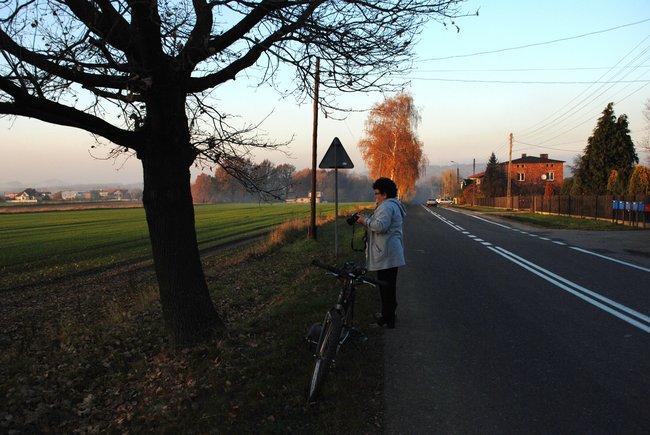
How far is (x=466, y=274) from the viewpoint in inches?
386

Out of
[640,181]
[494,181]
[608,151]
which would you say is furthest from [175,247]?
[494,181]

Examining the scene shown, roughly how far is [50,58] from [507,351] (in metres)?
5.44

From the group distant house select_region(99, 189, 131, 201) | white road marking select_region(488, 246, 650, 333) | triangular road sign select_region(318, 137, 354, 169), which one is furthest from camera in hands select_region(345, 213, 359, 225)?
distant house select_region(99, 189, 131, 201)

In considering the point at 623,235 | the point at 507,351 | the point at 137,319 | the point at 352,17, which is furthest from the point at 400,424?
the point at 623,235

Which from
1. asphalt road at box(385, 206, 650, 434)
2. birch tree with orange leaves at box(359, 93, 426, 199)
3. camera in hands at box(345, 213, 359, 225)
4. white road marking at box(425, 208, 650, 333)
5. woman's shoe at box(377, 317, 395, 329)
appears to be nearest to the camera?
asphalt road at box(385, 206, 650, 434)

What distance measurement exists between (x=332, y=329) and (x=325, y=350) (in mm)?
180

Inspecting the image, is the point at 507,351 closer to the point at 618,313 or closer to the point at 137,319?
the point at 618,313

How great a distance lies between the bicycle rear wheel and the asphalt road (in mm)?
578

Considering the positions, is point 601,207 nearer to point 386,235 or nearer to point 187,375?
point 386,235

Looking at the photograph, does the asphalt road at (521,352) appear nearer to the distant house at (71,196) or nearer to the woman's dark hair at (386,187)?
the woman's dark hair at (386,187)

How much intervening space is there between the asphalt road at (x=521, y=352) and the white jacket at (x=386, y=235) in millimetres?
914

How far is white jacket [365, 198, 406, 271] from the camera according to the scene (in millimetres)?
5242

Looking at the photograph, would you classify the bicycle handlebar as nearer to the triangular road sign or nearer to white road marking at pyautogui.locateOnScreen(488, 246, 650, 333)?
white road marking at pyautogui.locateOnScreen(488, 246, 650, 333)

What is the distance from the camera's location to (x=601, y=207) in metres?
27.3
